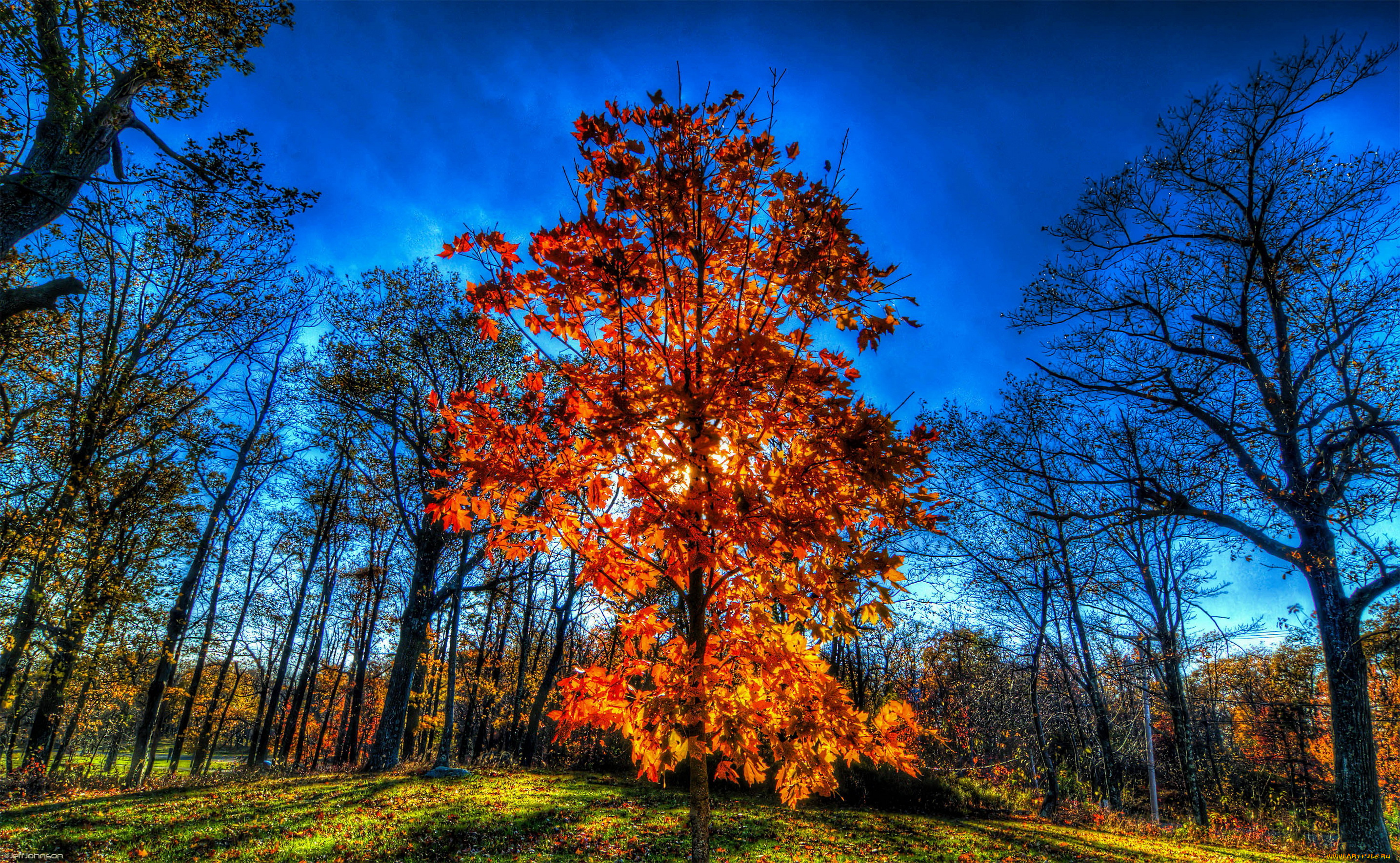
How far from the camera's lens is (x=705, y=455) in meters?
2.81

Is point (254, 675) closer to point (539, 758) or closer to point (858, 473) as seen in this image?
point (539, 758)

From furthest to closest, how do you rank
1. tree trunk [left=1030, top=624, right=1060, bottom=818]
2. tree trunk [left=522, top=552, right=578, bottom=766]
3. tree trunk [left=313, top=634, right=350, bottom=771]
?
tree trunk [left=313, top=634, right=350, bottom=771] → tree trunk [left=522, top=552, right=578, bottom=766] → tree trunk [left=1030, top=624, right=1060, bottom=818]

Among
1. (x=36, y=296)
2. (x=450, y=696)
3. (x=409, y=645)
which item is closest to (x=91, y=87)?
(x=36, y=296)

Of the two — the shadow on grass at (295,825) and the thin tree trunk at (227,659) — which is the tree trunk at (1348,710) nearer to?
the shadow on grass at (295,825)

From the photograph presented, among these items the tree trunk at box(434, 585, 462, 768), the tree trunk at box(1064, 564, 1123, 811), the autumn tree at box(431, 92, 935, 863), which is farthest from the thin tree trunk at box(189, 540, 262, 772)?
the tree trunk at box(1064, 564, 1123, 811)

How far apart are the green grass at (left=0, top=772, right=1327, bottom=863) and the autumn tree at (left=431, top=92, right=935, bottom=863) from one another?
15.4ft

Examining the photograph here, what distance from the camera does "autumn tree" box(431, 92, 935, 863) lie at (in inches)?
108

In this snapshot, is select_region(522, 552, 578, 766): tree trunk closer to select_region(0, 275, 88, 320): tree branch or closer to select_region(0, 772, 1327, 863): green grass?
select_region(0, 772, 1327, 863): green grass

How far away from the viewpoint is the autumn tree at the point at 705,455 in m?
2.74

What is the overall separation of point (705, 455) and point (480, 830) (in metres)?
7.14

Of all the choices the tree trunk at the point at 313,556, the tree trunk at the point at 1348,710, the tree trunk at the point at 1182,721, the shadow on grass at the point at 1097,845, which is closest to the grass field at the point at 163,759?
the tree trunk at the point at 313,556

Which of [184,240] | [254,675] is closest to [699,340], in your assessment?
[184,240]

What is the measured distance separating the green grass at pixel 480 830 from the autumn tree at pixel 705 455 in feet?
15.4

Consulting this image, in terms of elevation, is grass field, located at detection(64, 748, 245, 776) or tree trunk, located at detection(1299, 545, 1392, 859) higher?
tree trunk, located at detection(1299, 545, 1392, 859)
